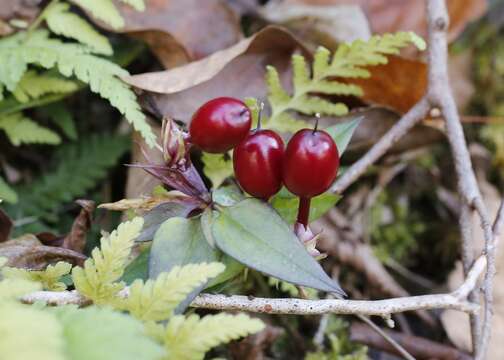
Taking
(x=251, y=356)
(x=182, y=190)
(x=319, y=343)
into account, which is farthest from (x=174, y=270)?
(x=319, y=343)

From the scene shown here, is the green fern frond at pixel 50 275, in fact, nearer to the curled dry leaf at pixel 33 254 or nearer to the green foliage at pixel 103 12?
the curled dry leaf at pixel 33 254

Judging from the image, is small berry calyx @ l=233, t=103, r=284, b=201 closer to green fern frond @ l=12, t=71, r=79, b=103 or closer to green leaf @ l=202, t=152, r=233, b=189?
green leaf @ l=202, t=152, r=233, b=189

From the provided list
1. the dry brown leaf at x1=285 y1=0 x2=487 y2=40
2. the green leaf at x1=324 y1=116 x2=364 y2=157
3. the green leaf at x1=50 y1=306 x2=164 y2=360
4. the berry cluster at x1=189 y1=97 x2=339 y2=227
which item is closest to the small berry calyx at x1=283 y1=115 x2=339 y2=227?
the berry cluster at x1=189 y1=97 x2=339 y2=227

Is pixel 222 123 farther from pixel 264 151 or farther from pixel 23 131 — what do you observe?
pixel 23 131

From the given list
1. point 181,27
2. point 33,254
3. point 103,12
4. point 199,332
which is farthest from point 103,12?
point 199,332

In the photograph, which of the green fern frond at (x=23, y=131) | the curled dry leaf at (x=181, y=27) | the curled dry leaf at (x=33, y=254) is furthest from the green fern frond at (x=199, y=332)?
the curled dry leaf at (x=181, y=27)

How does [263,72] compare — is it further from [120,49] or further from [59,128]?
[59,128]
